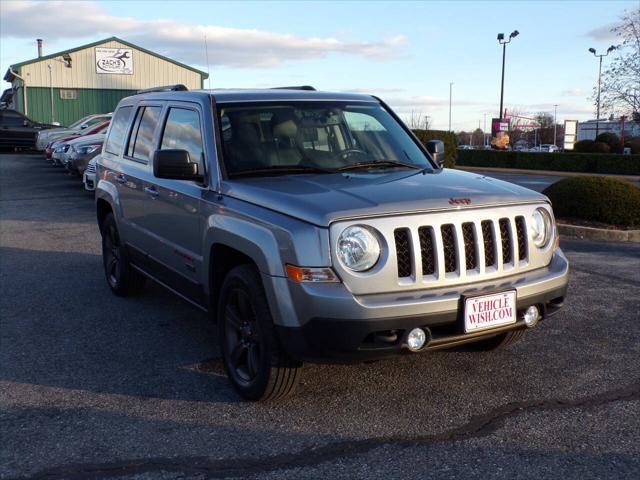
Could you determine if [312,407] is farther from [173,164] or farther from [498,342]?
[173,164]

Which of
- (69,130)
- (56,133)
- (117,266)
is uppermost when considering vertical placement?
(69,130)

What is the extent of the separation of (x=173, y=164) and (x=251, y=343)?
1.27m

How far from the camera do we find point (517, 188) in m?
4.66

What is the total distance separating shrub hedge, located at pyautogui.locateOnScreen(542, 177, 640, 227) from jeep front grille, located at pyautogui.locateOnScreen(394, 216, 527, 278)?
Result: 25.2 feet

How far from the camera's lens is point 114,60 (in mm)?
42531

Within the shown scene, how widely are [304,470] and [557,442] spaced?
1.34 m

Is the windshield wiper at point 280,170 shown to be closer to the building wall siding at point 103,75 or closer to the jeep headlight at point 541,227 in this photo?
the jeep headlight at point 541,227

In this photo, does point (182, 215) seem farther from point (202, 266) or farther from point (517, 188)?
point (517, 188)

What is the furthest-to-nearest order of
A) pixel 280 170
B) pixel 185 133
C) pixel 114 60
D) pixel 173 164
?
pixel 114 60
pixel 185 133
pixel 280 170
pixel 173 164

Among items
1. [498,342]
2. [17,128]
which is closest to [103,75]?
[17,128]

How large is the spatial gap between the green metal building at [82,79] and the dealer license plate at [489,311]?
135ft

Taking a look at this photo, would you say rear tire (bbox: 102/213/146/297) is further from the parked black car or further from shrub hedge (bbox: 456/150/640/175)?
shrub hedge (bbox: 456/150/640/175)

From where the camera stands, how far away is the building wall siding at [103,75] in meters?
41.1

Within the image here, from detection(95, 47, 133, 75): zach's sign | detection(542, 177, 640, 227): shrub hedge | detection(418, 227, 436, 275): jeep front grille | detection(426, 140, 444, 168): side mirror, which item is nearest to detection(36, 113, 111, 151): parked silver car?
detection(95, 47, 133, 75): zach's sign
